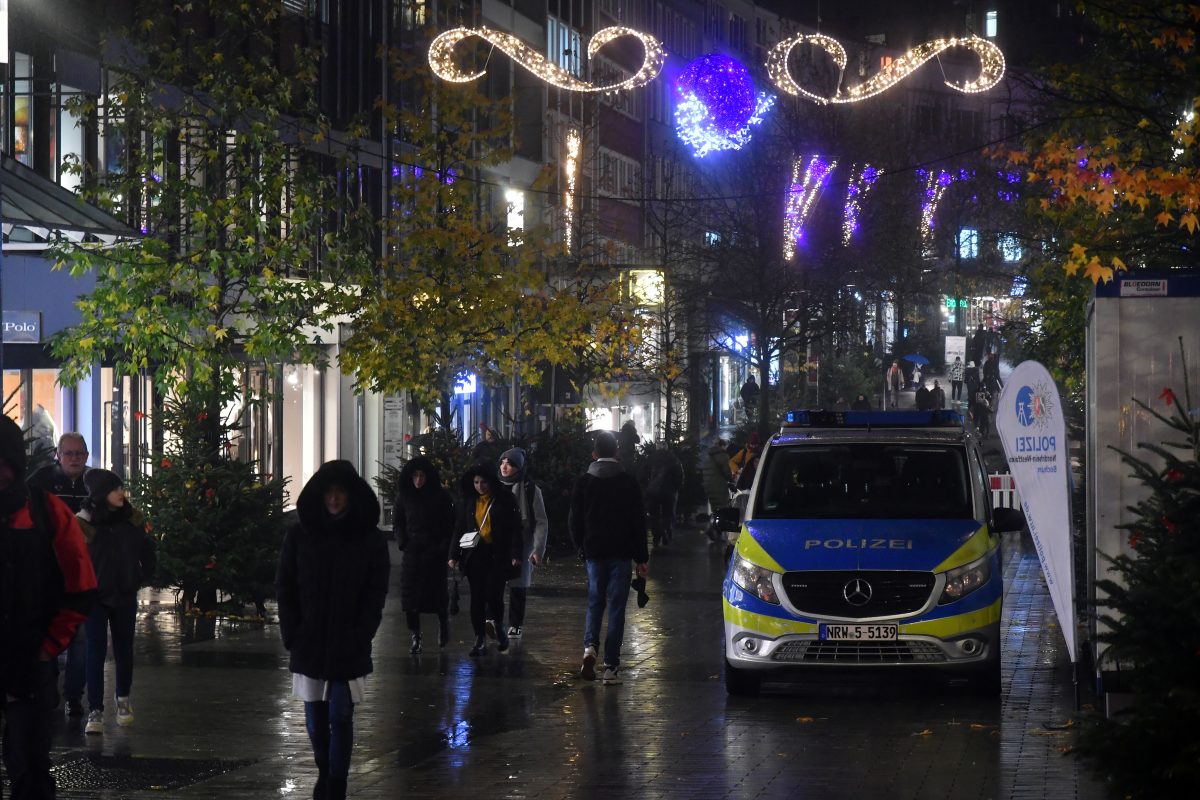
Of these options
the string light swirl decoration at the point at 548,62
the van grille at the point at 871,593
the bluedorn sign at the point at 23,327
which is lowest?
the van grille at the point at 871,593

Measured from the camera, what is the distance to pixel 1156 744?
22.3ft

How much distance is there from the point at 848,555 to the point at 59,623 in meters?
7.11

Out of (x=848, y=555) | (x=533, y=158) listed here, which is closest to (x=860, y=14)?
(x=533, y=158)

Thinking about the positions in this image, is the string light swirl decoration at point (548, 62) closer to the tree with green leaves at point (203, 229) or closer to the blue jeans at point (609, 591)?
the tree with green leaves at point (203, 229)

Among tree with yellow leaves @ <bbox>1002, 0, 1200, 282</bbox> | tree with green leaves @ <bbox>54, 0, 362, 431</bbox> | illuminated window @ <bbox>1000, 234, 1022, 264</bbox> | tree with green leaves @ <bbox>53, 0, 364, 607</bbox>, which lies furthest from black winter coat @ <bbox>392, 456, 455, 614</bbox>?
illuminated window @ <bbox>1000, 234, 1022, 264</bbox>

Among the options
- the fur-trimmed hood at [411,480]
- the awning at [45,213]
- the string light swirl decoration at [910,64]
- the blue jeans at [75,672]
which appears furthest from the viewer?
the string light swirl decoration at [910,64]

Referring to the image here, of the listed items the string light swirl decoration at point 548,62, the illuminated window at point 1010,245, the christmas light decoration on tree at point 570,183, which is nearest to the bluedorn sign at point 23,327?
the string light swirl decoration at point 548,62

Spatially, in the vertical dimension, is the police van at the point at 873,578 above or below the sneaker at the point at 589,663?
above

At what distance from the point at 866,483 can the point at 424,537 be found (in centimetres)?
428

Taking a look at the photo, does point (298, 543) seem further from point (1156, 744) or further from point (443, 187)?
point (443, 187)

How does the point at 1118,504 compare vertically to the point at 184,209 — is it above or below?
below

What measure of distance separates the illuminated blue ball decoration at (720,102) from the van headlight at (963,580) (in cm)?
2907

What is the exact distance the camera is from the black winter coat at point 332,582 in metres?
9.55

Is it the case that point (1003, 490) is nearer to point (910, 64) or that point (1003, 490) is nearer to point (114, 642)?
point (910, 64)
